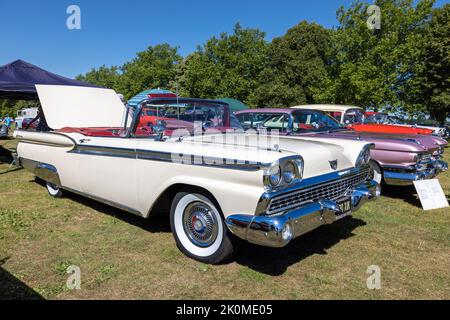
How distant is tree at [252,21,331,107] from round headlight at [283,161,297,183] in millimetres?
23357

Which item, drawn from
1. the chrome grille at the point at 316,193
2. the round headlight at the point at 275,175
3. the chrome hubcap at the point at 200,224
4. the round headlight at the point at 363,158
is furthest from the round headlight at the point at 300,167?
the round headlight at the point at 363,158

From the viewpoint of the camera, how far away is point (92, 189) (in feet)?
14.2

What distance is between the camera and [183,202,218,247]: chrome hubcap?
3.17 meters

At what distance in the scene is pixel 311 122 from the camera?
239 inches

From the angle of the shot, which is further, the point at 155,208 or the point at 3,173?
the point at 3,173

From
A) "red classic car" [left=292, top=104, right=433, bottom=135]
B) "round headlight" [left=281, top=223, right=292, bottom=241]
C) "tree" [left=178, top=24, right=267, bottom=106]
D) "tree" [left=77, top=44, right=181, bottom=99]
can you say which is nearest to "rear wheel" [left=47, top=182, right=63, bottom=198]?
"round headlight" [left=281, top=223, right=292, bottom=241]

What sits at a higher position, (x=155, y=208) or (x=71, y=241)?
(x=155, y=208)

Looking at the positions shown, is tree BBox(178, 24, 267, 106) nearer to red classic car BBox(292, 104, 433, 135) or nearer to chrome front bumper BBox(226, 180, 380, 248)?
red classic car BBox(292, 104, 433, 135)

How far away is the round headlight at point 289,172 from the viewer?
109 inches

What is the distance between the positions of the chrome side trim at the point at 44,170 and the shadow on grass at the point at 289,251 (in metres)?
3.05
